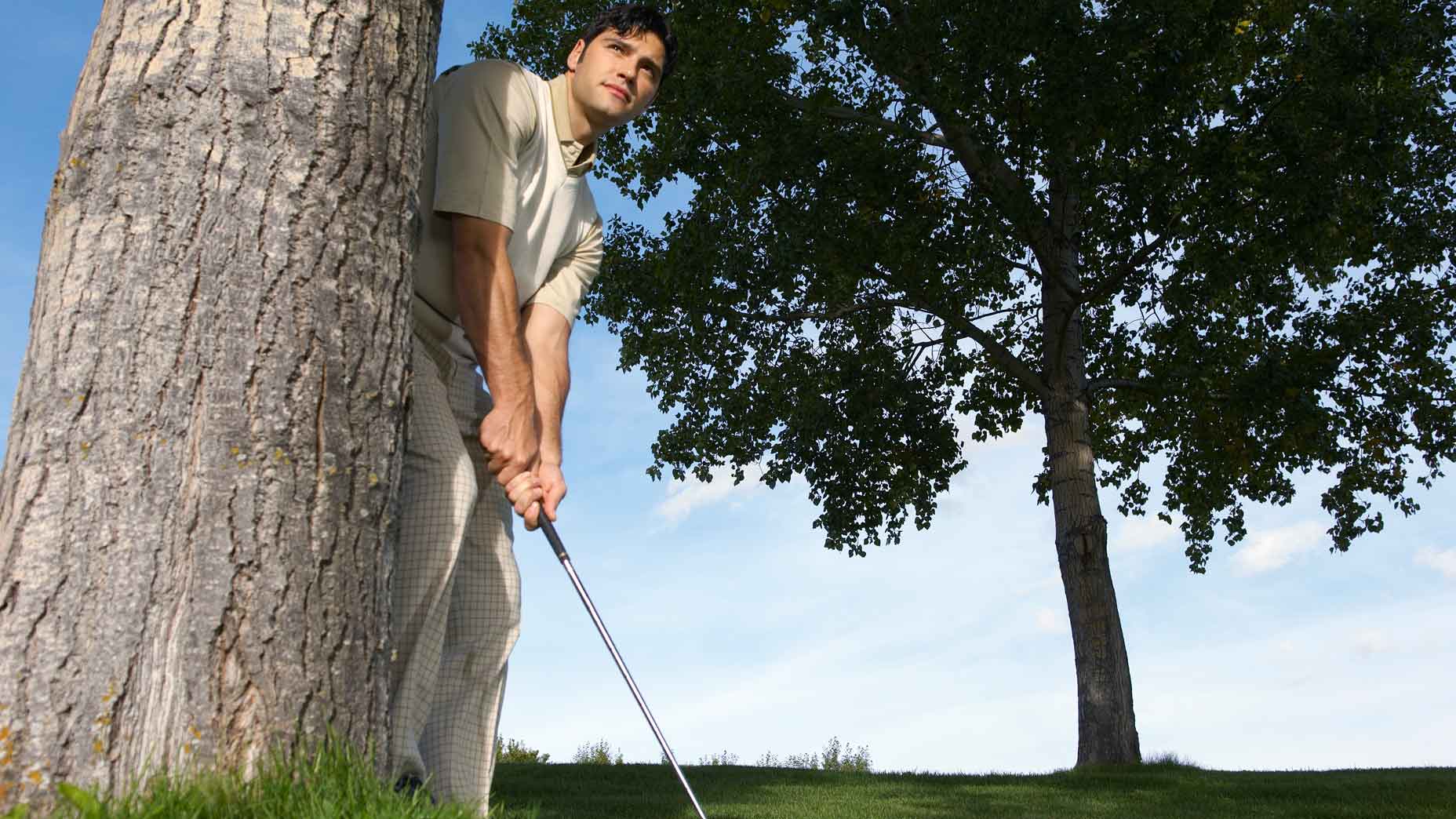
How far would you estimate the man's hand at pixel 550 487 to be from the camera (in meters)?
3.62

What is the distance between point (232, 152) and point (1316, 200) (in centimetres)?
1157

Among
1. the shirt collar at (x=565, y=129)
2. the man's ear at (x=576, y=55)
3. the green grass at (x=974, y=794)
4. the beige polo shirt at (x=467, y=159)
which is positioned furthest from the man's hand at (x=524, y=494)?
the green grass at (x=974, y=794)

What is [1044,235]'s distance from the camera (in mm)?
13492

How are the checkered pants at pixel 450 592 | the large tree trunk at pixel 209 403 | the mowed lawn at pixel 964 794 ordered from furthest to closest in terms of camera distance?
the mowed lawn at pixel 964 794
the checkered pants at pixel 450 592
the large tree trunk at pixel 209 403

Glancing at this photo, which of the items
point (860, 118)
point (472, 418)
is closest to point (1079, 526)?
point (860, 118)

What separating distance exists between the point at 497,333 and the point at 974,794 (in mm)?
6655

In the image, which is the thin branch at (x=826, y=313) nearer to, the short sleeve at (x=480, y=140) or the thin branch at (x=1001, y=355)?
the thin branch at (x=1001, y=355)

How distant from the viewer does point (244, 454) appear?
2533 millimetres

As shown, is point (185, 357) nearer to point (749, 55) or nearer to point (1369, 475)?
point (749, 55)

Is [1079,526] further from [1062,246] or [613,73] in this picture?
[613,73]

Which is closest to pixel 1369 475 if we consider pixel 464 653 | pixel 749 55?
pixel 749 55

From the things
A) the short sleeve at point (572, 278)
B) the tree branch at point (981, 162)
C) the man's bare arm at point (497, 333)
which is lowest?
the man's bare arm at point (497, 333)

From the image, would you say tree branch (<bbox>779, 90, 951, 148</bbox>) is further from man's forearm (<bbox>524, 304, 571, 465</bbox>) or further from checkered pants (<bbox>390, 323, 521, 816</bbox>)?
checkered pants (<bbox>390, 323, 521, 816</bbox>)

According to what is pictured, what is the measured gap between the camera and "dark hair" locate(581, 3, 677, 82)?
12.8ft
